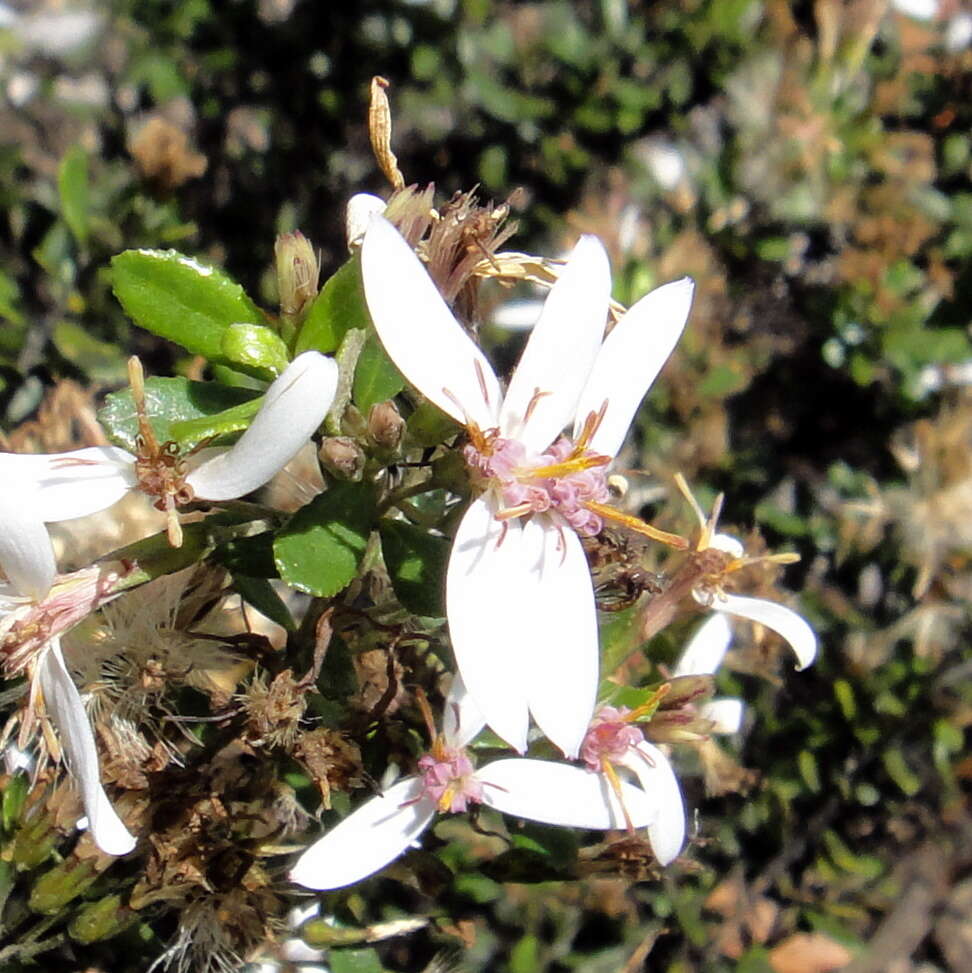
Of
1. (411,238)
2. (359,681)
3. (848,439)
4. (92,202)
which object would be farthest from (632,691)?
(848,439)

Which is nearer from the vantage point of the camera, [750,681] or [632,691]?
[632,691]

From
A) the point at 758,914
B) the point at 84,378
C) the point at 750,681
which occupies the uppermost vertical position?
the point at 84,378

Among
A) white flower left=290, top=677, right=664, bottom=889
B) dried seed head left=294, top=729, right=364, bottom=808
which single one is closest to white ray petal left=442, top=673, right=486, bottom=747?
white flower left=290, top=677, right=664, bottom=889

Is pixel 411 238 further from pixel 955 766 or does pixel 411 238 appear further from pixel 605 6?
pixel 955 766

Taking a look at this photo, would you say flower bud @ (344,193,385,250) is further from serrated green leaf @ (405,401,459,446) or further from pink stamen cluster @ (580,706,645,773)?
pink stamen cluster @ (580,706,645,773)

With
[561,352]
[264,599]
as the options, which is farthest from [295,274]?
[264,599]

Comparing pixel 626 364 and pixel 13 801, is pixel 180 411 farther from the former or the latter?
pixel 13 801

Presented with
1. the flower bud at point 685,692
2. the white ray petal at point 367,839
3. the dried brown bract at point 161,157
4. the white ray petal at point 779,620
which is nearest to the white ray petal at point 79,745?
the white ray petal at point 367,839
